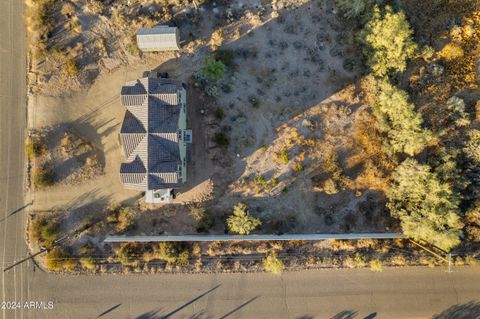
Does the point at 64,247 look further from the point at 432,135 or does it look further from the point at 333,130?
the point at 432,135

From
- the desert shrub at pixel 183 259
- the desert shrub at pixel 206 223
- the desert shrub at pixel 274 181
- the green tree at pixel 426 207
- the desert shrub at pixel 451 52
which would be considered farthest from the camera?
the desert shrub at pixel 451 52

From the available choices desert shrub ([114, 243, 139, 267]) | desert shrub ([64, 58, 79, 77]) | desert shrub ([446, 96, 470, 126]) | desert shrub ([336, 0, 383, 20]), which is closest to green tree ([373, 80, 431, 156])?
desert shrub ([446, 96, 470, 126])

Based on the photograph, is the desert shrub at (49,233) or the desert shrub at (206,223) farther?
the desert shrub at (206,223)

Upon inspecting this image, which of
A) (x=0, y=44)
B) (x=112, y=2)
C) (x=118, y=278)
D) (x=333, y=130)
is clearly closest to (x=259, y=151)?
(x=333, y=130)

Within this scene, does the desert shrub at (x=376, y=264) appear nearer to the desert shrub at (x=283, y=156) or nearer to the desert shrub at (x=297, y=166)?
the desert shrub at (x=297, y=166)

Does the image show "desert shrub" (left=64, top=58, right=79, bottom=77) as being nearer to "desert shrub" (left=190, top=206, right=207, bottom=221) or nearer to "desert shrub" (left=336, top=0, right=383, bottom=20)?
"desert shrub" (left=190, top=206, right=207, bottom=221)

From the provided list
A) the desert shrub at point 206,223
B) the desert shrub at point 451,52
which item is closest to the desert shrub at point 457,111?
the desert shrub at point 451,52

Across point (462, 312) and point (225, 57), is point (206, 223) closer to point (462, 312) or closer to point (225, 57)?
point (225, 57)

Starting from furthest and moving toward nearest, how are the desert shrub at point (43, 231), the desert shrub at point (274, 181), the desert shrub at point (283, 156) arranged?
the desert shrub at point (274, 181) → the desert shrub at point (283, 156) → the desert shrub at point (43, 231)
